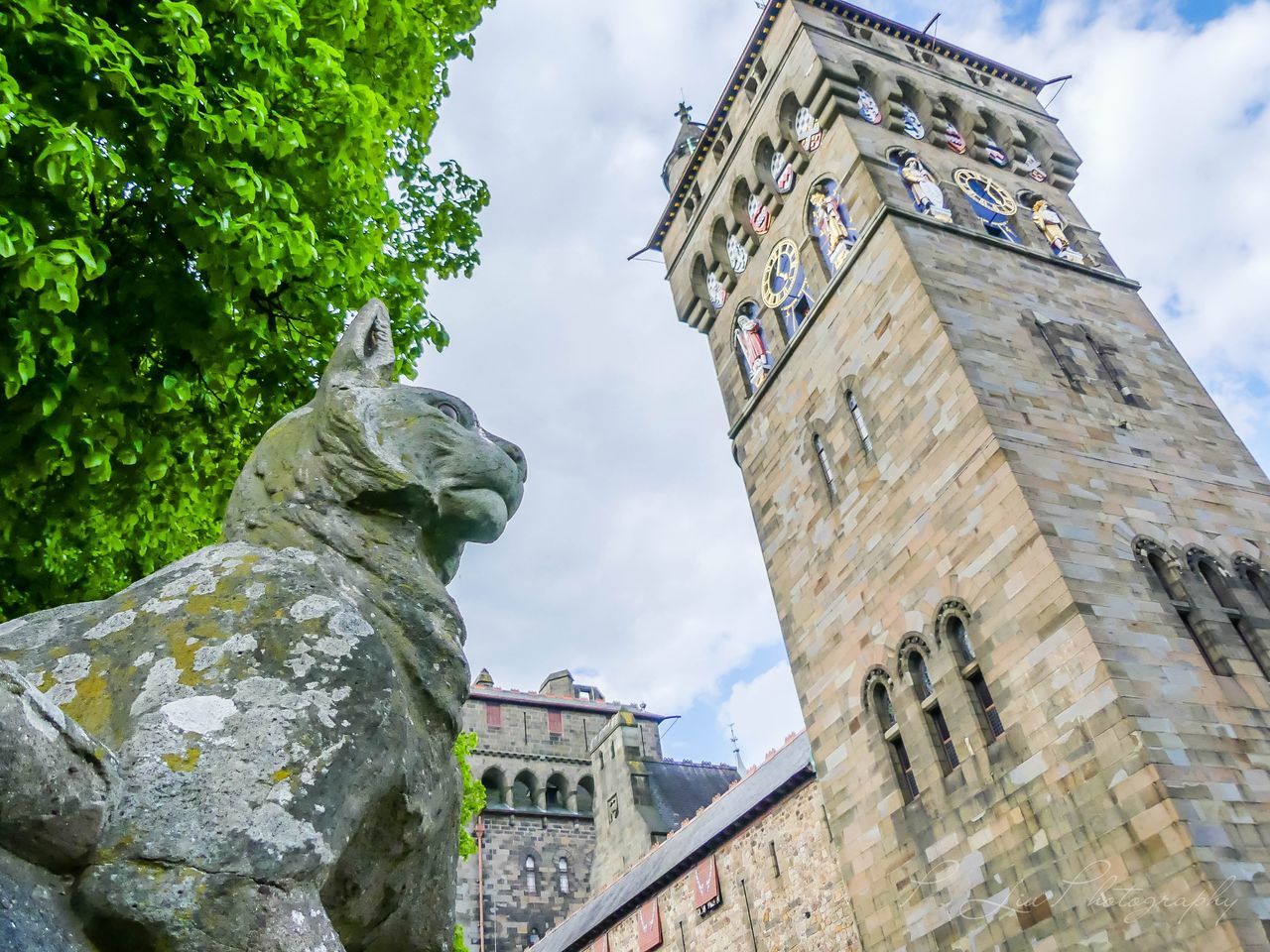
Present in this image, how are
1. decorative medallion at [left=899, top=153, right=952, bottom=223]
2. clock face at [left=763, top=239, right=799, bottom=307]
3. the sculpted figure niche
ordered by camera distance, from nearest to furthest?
the sculpted figure niche
decorative medallion at [left=899, top=153, right=952, bottom=223]
clock face at [left=763, top=239, right=799, bottom=307]

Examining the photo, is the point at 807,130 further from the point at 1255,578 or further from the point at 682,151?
the point at 1255,578

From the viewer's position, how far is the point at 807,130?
19.7m

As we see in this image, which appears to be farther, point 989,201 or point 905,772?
point 989,201

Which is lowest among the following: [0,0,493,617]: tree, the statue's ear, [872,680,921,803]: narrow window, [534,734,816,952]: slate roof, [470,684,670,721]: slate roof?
the statue's ear

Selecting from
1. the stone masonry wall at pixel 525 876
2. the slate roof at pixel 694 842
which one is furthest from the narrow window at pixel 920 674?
the stone masonry wall at pixel 525 876

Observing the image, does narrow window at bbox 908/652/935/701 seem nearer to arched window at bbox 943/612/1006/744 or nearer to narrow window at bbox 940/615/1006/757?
narrow window at bbox 940/615/1006/757

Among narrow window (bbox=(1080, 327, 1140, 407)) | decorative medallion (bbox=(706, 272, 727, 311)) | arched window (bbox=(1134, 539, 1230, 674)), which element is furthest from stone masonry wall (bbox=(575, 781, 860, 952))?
decorative medallion (bbox=(706, 272, 727, 311))

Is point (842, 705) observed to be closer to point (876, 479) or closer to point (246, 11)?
point (876, 479)

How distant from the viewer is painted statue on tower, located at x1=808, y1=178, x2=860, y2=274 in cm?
1741

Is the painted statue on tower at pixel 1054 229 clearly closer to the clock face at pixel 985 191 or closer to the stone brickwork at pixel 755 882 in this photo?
the clock face at pixel 985 191

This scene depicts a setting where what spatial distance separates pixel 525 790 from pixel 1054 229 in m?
32.9

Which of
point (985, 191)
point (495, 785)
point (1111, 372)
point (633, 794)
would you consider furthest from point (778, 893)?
point (495, 785)

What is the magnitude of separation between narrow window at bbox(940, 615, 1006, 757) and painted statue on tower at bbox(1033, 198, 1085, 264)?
8022 millimetres

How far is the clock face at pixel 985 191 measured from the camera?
18.1 meters
